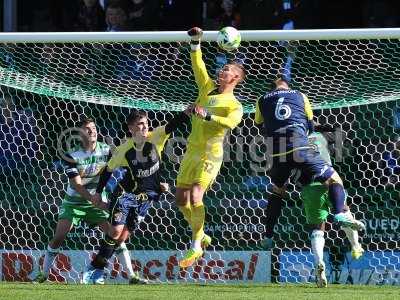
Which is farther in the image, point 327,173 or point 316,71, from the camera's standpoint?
point 316,71

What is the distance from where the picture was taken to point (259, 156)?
10.5 m

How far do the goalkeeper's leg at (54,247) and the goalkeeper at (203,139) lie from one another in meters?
1.30

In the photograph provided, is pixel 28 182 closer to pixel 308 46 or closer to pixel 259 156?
pixel 259 156

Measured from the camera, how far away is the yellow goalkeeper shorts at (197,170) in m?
8.98

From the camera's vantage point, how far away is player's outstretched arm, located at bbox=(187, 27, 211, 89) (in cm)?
895

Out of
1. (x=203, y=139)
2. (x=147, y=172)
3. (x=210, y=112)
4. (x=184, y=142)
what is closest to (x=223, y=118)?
(x=210, y=112)

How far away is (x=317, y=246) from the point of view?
8.70 meters

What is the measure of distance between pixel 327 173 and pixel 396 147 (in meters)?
1.54

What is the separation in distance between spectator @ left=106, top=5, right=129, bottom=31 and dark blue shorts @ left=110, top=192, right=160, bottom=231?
3.78m

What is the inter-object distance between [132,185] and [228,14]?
4054mm

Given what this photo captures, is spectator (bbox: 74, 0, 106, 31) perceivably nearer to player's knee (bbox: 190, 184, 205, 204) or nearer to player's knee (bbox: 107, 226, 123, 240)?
player's knee (bbox: 107, 226, 123, 240)

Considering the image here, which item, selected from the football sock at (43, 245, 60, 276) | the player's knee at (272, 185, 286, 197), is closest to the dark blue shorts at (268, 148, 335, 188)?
the player's knee at (272, 185, 286, 197)

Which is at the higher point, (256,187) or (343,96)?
(343,96)

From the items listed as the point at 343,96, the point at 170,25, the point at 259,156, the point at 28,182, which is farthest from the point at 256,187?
the point at 170,25
